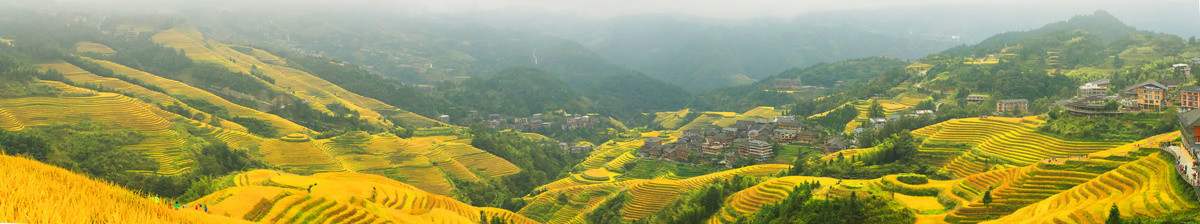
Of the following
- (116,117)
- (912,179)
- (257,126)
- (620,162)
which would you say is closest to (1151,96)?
(912,179)

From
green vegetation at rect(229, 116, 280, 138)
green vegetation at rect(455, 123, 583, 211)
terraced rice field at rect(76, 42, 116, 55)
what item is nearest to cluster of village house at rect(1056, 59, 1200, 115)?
green vegetation at rect(455, 123, 583, 211)

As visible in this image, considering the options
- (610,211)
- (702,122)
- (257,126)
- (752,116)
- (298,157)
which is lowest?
(702,122)

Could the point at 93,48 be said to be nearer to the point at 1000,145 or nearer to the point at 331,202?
the point at 331,202

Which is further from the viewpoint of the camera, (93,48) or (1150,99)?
(93,48)

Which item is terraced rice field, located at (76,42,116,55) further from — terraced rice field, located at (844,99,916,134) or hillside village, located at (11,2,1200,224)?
terraced rice field, located at (844,99,916,134)

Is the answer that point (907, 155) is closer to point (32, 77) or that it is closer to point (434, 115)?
point (32, 77)

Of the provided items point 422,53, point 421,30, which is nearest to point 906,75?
point 422,53
